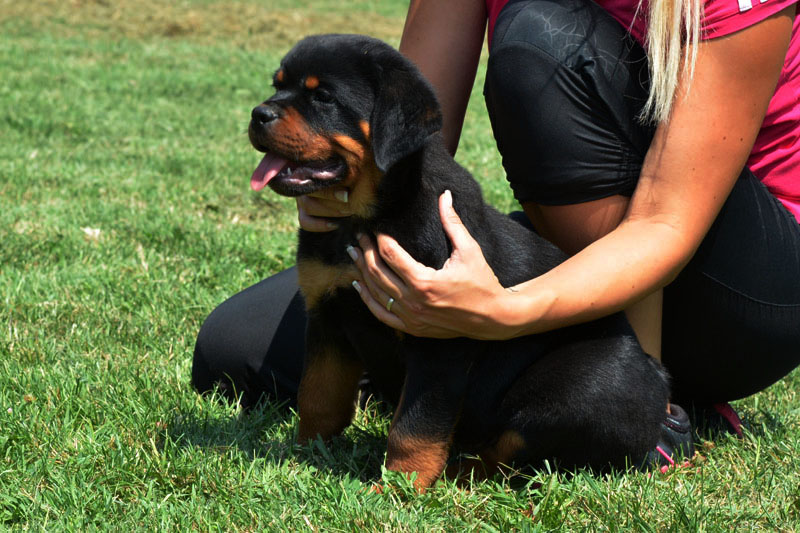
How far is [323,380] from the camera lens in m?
2.55

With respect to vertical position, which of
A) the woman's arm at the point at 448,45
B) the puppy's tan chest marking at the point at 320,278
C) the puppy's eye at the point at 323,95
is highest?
the woman's arm at the point at 448,45

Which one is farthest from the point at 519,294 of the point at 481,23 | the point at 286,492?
the point at 481,23

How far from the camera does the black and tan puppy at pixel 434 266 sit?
7.36 feet

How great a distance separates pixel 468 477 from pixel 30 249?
2.63m

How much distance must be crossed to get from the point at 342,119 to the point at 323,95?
0.28ft

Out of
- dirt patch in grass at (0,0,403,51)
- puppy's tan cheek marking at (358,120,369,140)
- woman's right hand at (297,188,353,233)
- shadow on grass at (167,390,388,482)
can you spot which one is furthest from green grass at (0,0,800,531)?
dirt patch in grass at (0,0,403,51)

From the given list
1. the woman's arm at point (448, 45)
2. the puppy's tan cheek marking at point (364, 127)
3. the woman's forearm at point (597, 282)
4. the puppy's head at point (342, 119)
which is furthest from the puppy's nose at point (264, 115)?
the woman's arm at point (448, 45)

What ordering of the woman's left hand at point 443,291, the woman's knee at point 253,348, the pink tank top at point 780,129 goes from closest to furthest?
the woman's left hand at point 443,291
the pink tank top at point 780,129
the woman's knee at point 253,348

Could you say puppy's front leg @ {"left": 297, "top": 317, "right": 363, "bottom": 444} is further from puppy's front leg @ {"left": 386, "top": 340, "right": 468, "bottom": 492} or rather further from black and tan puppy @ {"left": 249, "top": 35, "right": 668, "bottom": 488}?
puppy's front leg @ {"left": 386, "top": 340, "right": 468, "bottom": 492}

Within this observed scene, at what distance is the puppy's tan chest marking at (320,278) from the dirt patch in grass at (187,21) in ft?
32.7

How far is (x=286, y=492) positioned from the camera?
7.34ft

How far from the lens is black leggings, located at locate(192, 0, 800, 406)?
7.93 feet

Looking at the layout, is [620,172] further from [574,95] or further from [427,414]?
[427,414]

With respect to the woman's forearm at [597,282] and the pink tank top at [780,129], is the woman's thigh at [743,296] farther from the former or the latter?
the woman's forearm at [597,282]
